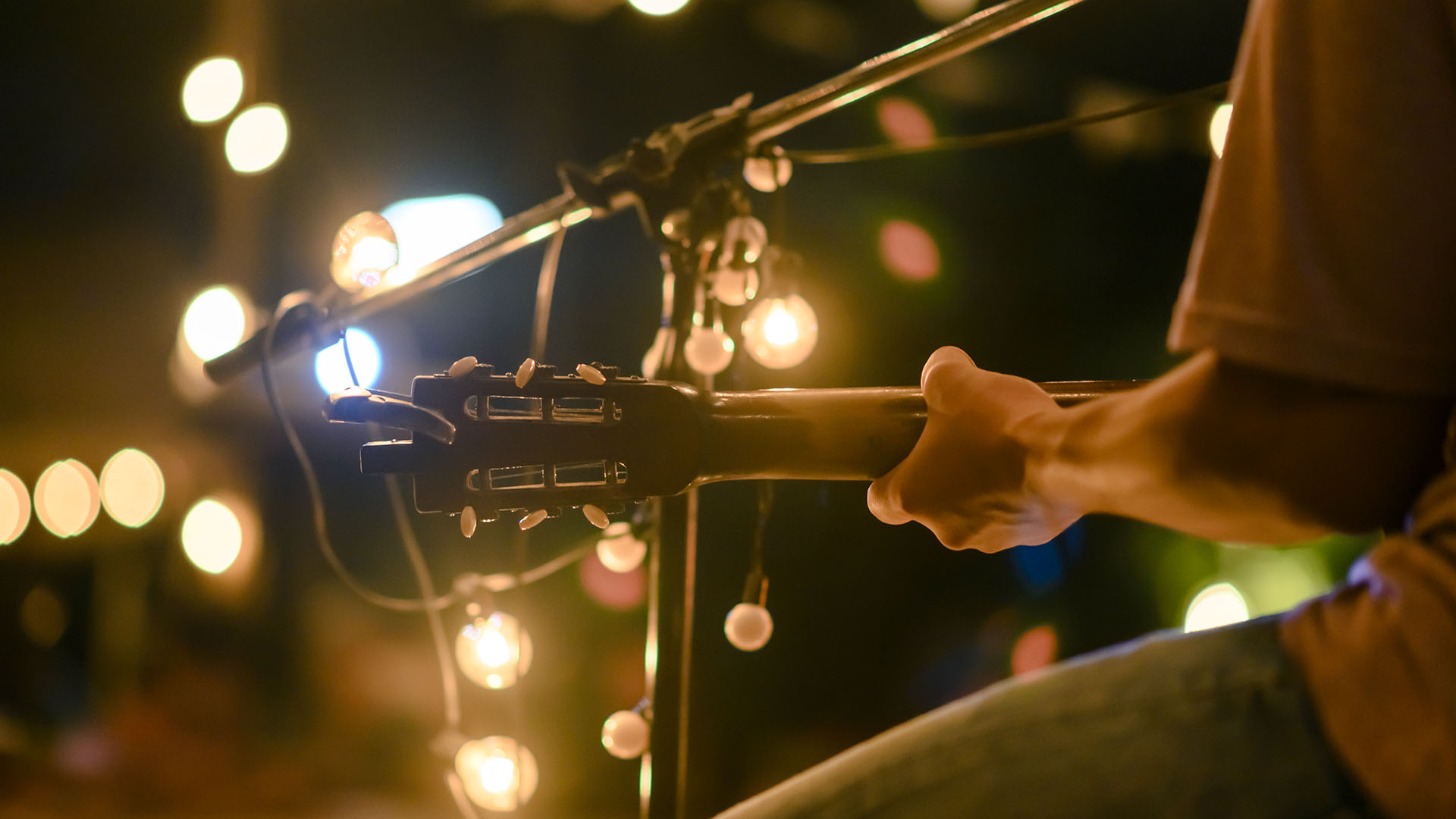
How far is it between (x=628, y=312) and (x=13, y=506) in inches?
204

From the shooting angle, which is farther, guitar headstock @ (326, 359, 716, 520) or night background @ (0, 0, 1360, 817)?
night background @ (0, 0, 1360, 817)

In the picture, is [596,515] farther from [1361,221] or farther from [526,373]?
[1361,221]

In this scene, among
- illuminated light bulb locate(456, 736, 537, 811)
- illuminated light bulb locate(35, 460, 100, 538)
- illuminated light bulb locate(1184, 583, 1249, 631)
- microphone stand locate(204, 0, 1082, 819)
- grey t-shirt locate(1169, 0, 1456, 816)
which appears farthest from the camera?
illuminated light bulb locate(35, 460, 100, 538)

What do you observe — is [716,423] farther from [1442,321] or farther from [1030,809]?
[1442,321]

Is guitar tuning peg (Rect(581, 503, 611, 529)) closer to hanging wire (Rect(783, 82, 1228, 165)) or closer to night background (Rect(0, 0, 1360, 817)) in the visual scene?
hanging wire (Rect(783, 82, 1228, 165))

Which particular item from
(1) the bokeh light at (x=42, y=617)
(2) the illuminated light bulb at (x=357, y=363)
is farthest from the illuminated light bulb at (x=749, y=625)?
(1) the bokeh light at (x=42, y=617)

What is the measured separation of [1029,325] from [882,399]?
5.04 feet

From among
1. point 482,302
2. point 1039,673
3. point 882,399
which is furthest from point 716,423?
point 482,302

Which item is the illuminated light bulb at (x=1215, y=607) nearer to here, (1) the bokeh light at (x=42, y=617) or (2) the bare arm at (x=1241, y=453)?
(2) the bare arm at (x=1241, y=453)

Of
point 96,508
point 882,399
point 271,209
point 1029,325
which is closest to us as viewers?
point 882,399

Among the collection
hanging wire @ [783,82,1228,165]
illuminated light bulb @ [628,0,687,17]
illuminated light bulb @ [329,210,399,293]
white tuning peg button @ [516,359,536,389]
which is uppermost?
illuminated light bulb @ [628,0,687,17]

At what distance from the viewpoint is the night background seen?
83.4 inches

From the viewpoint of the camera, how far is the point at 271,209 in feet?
9.91

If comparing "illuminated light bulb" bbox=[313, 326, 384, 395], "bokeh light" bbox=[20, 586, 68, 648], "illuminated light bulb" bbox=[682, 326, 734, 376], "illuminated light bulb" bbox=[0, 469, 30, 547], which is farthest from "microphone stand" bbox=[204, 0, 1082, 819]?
"illuminated light bulb" bbox=[0, 469, 30, 547]
